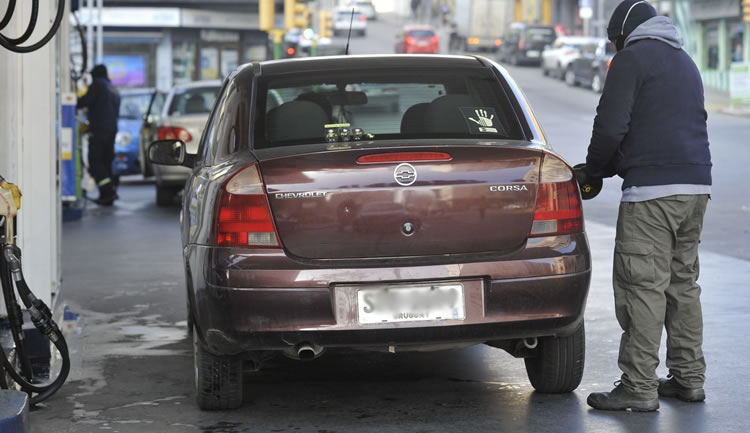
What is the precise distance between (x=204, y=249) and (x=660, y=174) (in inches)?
75.4

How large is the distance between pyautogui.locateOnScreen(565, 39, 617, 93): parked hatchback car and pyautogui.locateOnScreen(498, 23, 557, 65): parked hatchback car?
353 inches

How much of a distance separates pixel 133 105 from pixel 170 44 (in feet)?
98.5

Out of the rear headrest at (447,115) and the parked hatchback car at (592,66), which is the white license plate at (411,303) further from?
the parked hatchback car at (592,66)

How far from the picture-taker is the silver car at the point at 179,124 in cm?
1738

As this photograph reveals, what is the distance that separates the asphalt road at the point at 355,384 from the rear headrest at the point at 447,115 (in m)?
1.09

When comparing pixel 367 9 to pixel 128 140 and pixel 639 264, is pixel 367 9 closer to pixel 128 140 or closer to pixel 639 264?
pixel 128 140

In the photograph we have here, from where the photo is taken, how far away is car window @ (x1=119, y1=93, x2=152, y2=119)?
23355mm

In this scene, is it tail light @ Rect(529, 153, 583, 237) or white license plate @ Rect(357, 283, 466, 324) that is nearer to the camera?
white license plate @ Rect(357, 283, 466, 324)

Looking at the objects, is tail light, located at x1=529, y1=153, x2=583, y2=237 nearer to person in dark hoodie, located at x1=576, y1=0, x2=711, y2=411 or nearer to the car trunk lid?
the car trunk lid

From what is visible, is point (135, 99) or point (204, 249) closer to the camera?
point (204, 249)

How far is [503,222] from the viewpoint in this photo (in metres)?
5.58

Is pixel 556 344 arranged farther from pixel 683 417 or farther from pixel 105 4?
pixel 105 4

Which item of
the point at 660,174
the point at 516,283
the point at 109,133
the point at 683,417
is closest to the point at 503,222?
the point at 516,283

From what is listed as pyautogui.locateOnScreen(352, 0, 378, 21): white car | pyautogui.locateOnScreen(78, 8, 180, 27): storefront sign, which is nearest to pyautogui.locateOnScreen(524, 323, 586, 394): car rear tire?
pyautogui.locateOnScreen(78, 8, 180, 27): storefront sign
